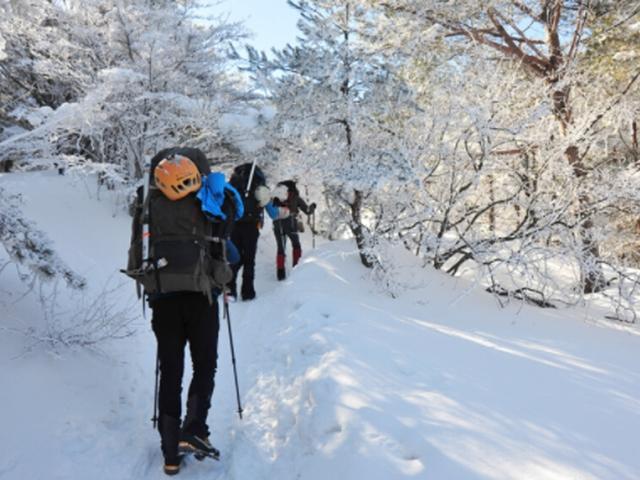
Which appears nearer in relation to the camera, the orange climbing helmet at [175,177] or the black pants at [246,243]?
the orange climbing helmet at [175,177]

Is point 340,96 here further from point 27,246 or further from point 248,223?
point 27,246

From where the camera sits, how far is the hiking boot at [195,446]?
296 centimetres

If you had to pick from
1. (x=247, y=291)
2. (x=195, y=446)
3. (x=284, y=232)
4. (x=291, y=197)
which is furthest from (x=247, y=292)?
(x=195, y=446)

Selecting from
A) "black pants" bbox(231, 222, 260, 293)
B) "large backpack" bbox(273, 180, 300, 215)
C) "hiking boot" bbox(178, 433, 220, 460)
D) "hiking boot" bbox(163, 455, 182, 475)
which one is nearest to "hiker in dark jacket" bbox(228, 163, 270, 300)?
"black pants" bbox(231, 222, 260, 293)

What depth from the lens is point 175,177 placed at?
2.82 meters

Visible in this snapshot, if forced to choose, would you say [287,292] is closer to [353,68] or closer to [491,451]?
[353,68]

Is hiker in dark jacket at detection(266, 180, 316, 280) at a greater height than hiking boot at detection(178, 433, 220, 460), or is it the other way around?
hiker in dark jacket at detection(266, 180, 316, 280)

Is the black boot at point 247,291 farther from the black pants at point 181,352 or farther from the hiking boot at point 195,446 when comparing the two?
the hiking boot at point 195,446

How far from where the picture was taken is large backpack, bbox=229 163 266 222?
22.4 feet

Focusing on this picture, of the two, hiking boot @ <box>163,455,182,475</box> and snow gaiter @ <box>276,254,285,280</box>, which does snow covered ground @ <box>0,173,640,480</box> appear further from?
snow gaiter @ <box>276,254,285,280</box>

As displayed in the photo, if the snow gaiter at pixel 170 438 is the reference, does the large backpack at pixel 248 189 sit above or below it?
above

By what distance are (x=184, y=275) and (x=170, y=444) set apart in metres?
1.07

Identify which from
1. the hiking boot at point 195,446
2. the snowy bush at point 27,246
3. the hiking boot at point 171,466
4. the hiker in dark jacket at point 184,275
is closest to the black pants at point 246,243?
the snowy bush at point 27,246

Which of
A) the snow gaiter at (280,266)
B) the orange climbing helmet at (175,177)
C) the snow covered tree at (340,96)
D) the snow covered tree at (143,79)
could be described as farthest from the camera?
the snow covered tree at (143,79)
